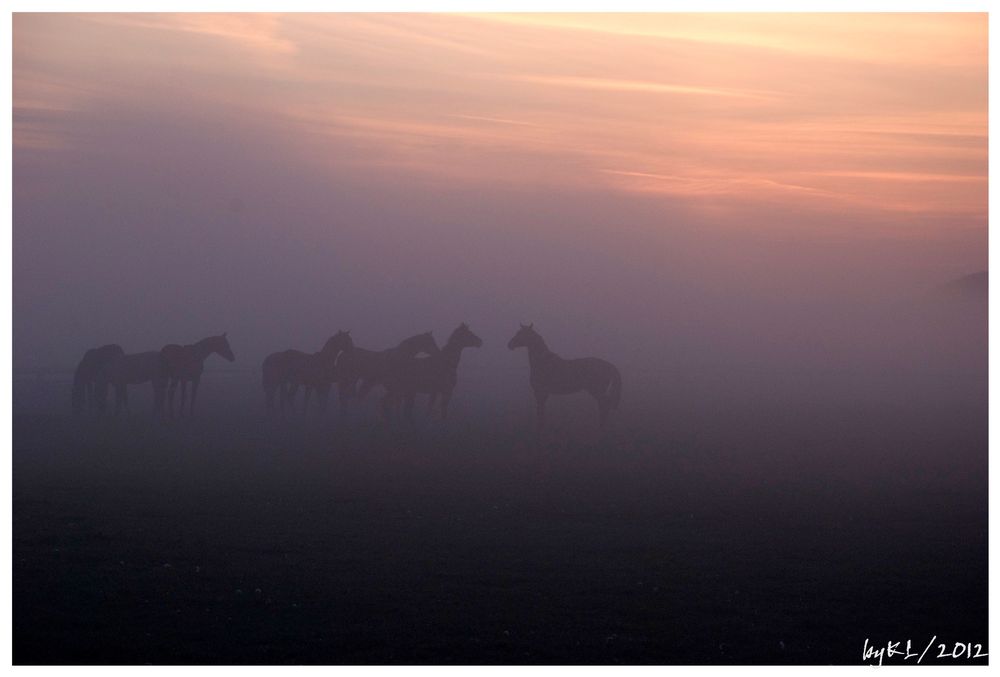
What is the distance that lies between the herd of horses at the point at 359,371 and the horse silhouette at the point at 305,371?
0.02m

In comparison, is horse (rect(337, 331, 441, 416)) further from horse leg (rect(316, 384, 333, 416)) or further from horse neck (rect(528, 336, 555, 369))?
horse neck (rect(528, 336, 555, 369))

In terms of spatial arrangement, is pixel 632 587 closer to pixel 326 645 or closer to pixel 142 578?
pixel 326 645

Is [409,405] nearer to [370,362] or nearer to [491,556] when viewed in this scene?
[370,362]

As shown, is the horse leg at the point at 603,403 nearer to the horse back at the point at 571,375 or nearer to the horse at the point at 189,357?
the horse back at the point at 571,375

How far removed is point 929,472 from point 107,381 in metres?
18.8

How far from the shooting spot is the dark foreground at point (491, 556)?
8.55 metres

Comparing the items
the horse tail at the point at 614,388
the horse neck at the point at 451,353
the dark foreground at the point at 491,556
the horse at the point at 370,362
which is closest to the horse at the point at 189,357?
the horse at the point at 370,362

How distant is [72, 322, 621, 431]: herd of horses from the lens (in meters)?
24.2

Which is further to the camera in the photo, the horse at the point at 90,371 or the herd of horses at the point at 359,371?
the horse at the point at 90,371

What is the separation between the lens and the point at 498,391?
150 feet

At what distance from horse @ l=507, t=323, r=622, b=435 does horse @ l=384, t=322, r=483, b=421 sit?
1.21 meters

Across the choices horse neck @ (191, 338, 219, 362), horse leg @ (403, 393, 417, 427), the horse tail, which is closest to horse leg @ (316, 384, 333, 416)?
horse leg @ (403, 393, 417, 427)
